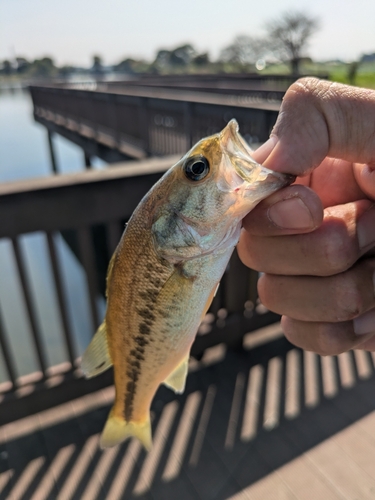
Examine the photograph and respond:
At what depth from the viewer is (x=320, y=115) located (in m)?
1.04

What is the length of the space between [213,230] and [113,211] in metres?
1.13

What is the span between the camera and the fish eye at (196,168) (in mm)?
1104

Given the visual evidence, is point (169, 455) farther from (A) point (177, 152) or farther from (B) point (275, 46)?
(B) point (275, 46)

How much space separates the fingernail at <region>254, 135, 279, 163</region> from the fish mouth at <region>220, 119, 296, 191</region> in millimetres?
27

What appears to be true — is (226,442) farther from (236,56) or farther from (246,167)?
(236,56)

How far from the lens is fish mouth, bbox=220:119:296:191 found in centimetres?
103

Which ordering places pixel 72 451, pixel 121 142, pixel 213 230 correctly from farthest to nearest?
pixel 121 142
pixel 72 451
pixel 213 230

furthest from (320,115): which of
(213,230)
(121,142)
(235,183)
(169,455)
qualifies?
(121,142)

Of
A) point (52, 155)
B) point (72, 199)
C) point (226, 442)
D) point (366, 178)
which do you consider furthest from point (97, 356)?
point (52, 155)

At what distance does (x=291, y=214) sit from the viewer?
1.05 metres

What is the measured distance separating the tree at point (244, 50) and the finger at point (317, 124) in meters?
40.3

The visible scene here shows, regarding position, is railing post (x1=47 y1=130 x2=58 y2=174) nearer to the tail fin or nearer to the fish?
the tail fin

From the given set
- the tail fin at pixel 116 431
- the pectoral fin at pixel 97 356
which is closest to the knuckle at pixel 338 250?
the pectoral fin at pixel 97 356

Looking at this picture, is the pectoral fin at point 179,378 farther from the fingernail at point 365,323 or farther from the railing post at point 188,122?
the railing post at point 188,122
